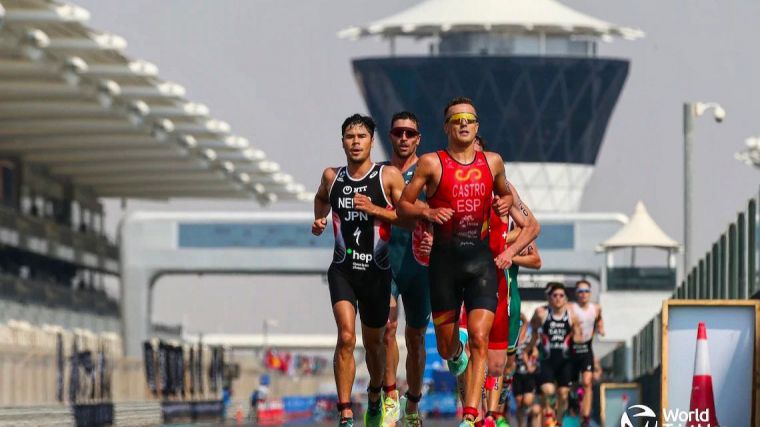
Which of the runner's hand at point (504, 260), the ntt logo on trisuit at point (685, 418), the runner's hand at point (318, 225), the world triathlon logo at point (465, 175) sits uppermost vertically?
the world triathlon logo at point (465, 175)

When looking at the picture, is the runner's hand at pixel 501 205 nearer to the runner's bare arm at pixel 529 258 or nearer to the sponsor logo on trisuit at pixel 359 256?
the sponsor logo on trisuit at pixel 359 256

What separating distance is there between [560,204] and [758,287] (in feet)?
545

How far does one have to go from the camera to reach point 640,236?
313 feet

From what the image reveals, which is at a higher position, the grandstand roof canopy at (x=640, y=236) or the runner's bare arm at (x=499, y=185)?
the grandstand roof canopy at (x=640, y=236)

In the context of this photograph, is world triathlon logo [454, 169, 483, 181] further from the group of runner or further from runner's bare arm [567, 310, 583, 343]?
runner's bare arm [567, 310, 583, 343]

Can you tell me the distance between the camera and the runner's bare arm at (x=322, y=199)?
1422 cm

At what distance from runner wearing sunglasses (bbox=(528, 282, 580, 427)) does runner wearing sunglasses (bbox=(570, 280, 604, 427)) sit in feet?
0.21

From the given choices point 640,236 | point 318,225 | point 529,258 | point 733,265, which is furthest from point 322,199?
point 640,236

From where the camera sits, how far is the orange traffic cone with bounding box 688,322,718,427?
16.7 m

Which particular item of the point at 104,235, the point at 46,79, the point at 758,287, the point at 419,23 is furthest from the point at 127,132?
the point at 419,23

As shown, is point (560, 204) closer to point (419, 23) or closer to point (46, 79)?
point (419, 23)

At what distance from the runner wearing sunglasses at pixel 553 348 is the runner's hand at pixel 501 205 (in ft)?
28.3

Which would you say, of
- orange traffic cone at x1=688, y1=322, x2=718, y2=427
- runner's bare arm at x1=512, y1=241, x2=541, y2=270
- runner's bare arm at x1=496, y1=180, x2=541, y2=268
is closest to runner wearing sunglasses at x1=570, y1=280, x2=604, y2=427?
orange traffic cone at x1=688, y1=322, x2=718, y2=427

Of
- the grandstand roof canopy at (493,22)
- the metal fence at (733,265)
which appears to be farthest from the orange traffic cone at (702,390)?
the grandstand roof canopy at (493,22)
